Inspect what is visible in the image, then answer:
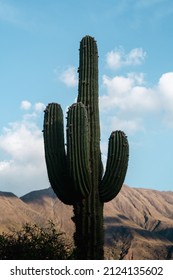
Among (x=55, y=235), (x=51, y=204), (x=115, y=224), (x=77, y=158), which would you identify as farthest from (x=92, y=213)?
(x=51, y=204)

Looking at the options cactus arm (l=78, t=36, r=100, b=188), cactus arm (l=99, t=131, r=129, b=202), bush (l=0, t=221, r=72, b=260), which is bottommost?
bush (l=0, t=221, r=72, b=260)

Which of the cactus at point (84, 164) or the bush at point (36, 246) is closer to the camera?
the cactus at point (84, 164)

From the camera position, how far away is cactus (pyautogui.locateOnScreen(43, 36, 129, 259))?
11.7 meters

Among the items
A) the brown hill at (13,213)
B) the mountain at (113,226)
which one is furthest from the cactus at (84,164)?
the brown hill at (13,213)

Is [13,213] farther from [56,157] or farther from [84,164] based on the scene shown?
[84,164]

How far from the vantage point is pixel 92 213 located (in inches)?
470

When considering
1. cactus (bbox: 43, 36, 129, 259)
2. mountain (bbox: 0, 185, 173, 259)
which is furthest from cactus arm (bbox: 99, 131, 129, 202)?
mountain (bbox: 0, 185, 173, 259)

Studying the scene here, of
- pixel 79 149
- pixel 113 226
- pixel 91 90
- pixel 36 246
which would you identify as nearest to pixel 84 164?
pixel 79 149

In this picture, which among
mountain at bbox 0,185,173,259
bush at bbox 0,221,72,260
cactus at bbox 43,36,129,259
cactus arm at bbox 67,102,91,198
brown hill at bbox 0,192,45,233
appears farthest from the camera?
brown hill at bbox 0,192,45,233

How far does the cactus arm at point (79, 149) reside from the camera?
11594 mm

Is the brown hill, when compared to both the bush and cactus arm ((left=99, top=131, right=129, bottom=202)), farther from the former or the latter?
cactus arm ((left=99, top=131, right=129, bottom=202))

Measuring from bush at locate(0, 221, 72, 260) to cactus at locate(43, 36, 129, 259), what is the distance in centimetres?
432

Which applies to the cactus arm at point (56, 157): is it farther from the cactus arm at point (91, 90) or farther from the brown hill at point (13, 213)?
the brown hill at point (13, 213)

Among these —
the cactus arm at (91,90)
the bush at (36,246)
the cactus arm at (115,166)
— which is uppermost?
the cactus arm at (91,90)
